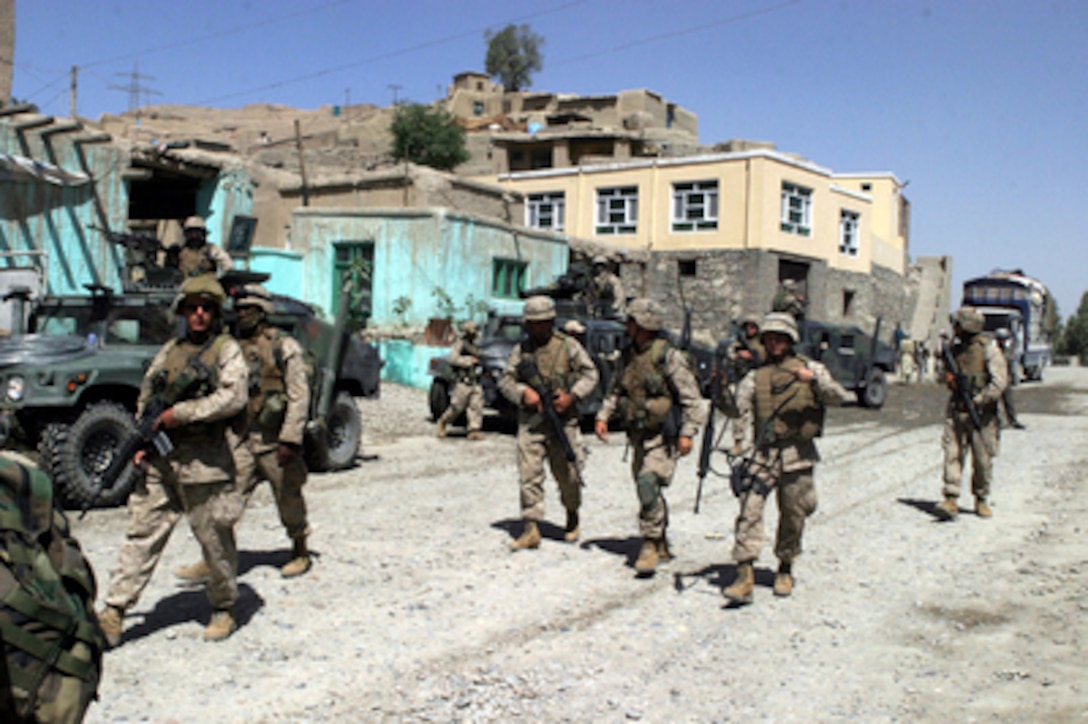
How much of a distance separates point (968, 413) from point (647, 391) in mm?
3480

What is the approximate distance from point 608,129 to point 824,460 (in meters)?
33.9

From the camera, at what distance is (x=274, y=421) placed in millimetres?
5602

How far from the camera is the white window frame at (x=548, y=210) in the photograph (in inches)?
1293

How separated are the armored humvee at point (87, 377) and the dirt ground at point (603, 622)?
46 cm

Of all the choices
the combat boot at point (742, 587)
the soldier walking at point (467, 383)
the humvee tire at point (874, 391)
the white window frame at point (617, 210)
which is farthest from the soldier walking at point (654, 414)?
the white window frame at point (617, 210)

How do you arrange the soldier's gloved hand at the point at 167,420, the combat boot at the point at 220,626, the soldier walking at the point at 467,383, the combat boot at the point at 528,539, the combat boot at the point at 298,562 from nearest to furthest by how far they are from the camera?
1. the soldier's gloved hand at the point at 167,420
2. the combat boot at the point at 220,626
3. the combat boot at the point at 298,562
4. the combat boot at the point at 528,539
5. the soldier walking at the point at 467,383

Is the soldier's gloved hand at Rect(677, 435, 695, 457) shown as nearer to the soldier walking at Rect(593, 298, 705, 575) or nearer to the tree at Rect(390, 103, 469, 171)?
the soldier walking at Rect(593, 298, 705, 575)

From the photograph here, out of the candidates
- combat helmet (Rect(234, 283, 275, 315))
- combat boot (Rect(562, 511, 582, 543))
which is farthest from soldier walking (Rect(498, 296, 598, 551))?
combat helmet (Rect(234, 283, 275, 315))

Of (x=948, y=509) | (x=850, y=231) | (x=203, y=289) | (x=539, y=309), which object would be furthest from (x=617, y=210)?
(x=203, y=289)

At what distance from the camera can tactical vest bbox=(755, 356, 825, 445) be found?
531cm

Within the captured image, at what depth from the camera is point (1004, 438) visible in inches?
544

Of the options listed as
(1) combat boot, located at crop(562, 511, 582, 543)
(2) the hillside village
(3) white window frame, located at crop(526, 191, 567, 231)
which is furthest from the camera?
(3) white window frame, located at crop(526, 191, 567, 231)

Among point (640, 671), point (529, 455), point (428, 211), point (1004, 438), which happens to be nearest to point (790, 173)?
Answer: point (428, 211)

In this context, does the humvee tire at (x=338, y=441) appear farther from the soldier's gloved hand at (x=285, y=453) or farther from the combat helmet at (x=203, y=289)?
the combat helmet at (x=203, y=289)
